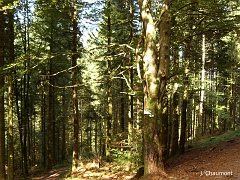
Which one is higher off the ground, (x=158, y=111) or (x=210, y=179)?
(x=158, y=111)

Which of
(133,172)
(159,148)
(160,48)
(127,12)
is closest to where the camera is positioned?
(159,148)

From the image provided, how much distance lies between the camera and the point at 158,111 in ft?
20.3

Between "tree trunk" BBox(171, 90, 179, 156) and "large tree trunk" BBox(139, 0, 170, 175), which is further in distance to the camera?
"tree trunk" BBox(171, 90, 179, 156)

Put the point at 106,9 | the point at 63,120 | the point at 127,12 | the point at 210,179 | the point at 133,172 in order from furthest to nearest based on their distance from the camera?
the point at 63,120 < the point at 127,12 < the point at 106,9 < the point at 133,172 < the point at 210,179

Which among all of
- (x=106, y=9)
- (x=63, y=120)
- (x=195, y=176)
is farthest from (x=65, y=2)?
(x=63, y=120)

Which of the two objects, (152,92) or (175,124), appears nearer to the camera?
(152,92)

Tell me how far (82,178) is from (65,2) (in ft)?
29.2

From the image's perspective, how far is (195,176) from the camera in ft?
20.0

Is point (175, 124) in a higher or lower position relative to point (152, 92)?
lower

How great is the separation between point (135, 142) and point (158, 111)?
12.2 ft

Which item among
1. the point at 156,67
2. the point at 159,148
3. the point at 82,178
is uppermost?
→ the point at 156,67

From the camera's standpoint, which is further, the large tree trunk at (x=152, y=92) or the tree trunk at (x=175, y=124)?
the tree trunk at (x=175, y=124)

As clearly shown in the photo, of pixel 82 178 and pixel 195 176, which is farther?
pixel 82 178

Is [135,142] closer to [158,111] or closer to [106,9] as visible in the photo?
[158,111]
